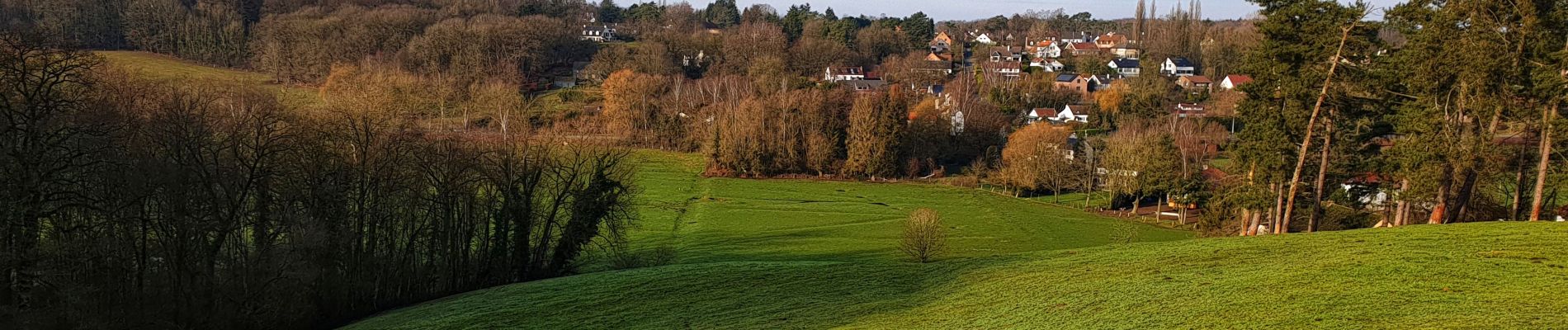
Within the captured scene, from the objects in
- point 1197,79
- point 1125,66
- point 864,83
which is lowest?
point 864,83

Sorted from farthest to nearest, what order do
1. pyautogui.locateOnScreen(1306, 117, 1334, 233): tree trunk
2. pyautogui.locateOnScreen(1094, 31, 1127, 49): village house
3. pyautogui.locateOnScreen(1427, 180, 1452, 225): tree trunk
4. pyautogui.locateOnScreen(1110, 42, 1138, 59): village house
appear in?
pyautogui.locateOnScreen(1094, 31, 1127, 49): village house, pyautogui.locateOnScreen(1110, 42, 1138, 59): village house, pyautogui.locateOnScreen(1306, 117, 1334, 233): tree trunk, pyautogui.locateOnScreen(1427, 180, 1452, 225): tree trunk

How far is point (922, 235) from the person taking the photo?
101ft

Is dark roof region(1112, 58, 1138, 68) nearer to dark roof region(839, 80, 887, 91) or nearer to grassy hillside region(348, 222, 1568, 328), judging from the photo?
dark roof region(839, 80, 887, 91)

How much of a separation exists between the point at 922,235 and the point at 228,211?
20226 mm

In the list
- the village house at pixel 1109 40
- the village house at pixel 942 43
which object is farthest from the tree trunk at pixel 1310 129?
the village house at pixel 1109 40

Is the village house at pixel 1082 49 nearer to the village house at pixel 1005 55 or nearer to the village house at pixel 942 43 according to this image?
the village house at pixel 1005 55

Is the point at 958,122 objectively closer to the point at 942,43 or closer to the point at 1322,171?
the point at 1322,171

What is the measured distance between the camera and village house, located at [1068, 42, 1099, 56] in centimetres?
14893

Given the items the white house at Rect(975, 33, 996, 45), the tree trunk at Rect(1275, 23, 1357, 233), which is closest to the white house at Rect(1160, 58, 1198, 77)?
the white house at Rect(975, 33, 996, 45)

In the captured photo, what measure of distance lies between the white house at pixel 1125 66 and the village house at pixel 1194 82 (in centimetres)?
1045

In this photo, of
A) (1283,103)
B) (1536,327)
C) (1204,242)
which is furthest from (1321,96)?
(1536,327)

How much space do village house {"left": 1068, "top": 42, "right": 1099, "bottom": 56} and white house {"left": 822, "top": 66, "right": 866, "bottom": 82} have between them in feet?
144

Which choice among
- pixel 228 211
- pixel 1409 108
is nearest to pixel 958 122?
pixel 1409 108

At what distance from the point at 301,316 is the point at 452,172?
8005 millimetres
